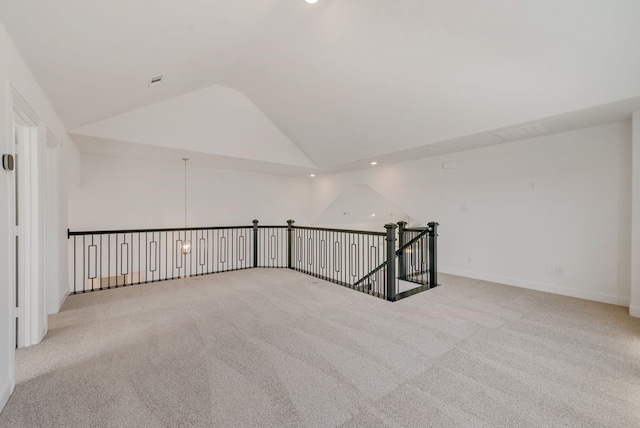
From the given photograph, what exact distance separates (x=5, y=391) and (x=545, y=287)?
6.27 metres

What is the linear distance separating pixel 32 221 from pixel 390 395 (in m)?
3.59

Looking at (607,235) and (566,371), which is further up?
(607,235)

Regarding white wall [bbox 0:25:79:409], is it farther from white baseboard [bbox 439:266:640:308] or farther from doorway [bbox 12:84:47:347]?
white baseboard [bbox 439:266:640:308]

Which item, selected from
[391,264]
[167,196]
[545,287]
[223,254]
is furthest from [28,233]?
[545,287]

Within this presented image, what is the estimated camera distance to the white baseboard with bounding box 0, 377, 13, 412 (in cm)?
176

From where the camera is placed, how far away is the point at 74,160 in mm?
4707

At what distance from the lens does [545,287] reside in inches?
173

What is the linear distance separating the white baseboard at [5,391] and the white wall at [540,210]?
6.07 metres

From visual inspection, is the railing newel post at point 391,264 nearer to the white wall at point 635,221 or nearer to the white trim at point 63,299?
the white wall at point 635,221

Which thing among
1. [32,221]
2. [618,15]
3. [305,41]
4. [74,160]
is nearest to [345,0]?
[305,41]

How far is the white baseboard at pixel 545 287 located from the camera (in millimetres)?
3818

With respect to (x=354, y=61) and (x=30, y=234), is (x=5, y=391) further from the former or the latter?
(x=354, y=61)

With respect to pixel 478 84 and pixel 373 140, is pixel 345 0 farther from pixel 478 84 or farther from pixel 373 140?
pixel 373 140

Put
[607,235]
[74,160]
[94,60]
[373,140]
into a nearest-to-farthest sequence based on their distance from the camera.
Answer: [94,60] → [607,235] → [74,160] → [373,140]
